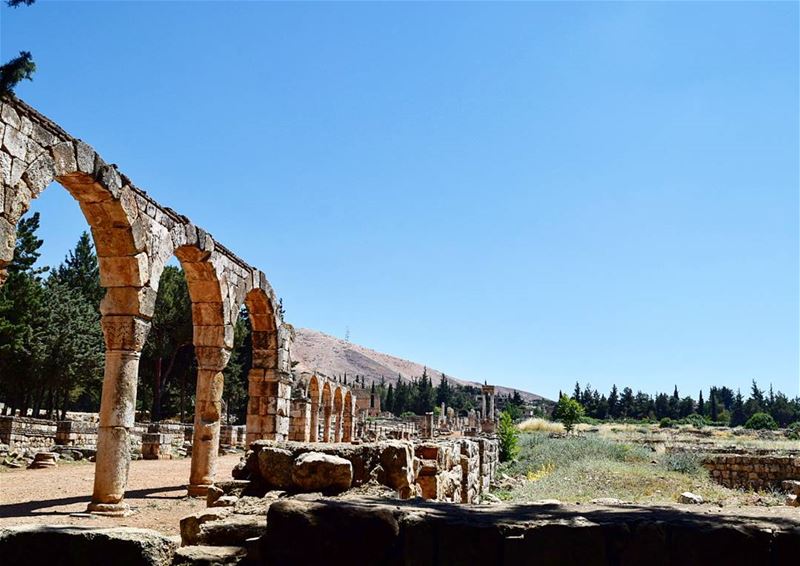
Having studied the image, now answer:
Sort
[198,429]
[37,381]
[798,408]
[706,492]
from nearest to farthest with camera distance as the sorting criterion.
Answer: [198,429] → [706,492] → [37,381] → [798,408]

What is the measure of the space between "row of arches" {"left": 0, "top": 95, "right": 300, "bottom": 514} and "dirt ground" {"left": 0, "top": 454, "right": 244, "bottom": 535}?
0.56 meters

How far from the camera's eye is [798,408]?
82.7 m

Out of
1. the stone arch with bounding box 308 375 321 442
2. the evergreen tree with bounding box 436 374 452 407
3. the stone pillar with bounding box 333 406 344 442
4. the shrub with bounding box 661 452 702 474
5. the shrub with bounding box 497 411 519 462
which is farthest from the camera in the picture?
the evergreen tree with bounding box 436 374 452 407

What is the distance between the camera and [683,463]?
73.0 ft

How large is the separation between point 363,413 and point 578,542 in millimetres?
49609

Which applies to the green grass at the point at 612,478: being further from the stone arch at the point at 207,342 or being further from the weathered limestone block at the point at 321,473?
the weathered limestone block at the point at 321,473

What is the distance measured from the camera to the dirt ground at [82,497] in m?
9.27

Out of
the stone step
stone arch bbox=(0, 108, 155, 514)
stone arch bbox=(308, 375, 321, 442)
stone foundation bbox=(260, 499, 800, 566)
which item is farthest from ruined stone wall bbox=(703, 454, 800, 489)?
the stone step

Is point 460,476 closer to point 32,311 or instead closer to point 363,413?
point 32,311

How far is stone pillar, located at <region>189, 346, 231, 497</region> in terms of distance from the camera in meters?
12.9

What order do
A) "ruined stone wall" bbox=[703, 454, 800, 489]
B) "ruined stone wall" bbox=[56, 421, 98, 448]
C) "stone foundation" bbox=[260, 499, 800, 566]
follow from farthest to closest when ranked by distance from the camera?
1. "ruined stone wall" bbox=[56, 421, 98, 448]
2. "ruined stone wall" bbox=[703, 454, 800, 489]
3. "stone foundation" bbox=[260, 499, 800, 566]

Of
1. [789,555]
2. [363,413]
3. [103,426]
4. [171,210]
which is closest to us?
[789,555]

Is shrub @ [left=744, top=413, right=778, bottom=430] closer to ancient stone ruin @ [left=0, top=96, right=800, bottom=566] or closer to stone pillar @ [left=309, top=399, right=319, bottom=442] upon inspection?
stone pillar @ [left=309, top=399, right=319, bottom=442]

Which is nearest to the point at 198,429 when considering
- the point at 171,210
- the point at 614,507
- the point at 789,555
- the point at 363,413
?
the point at 171,210
